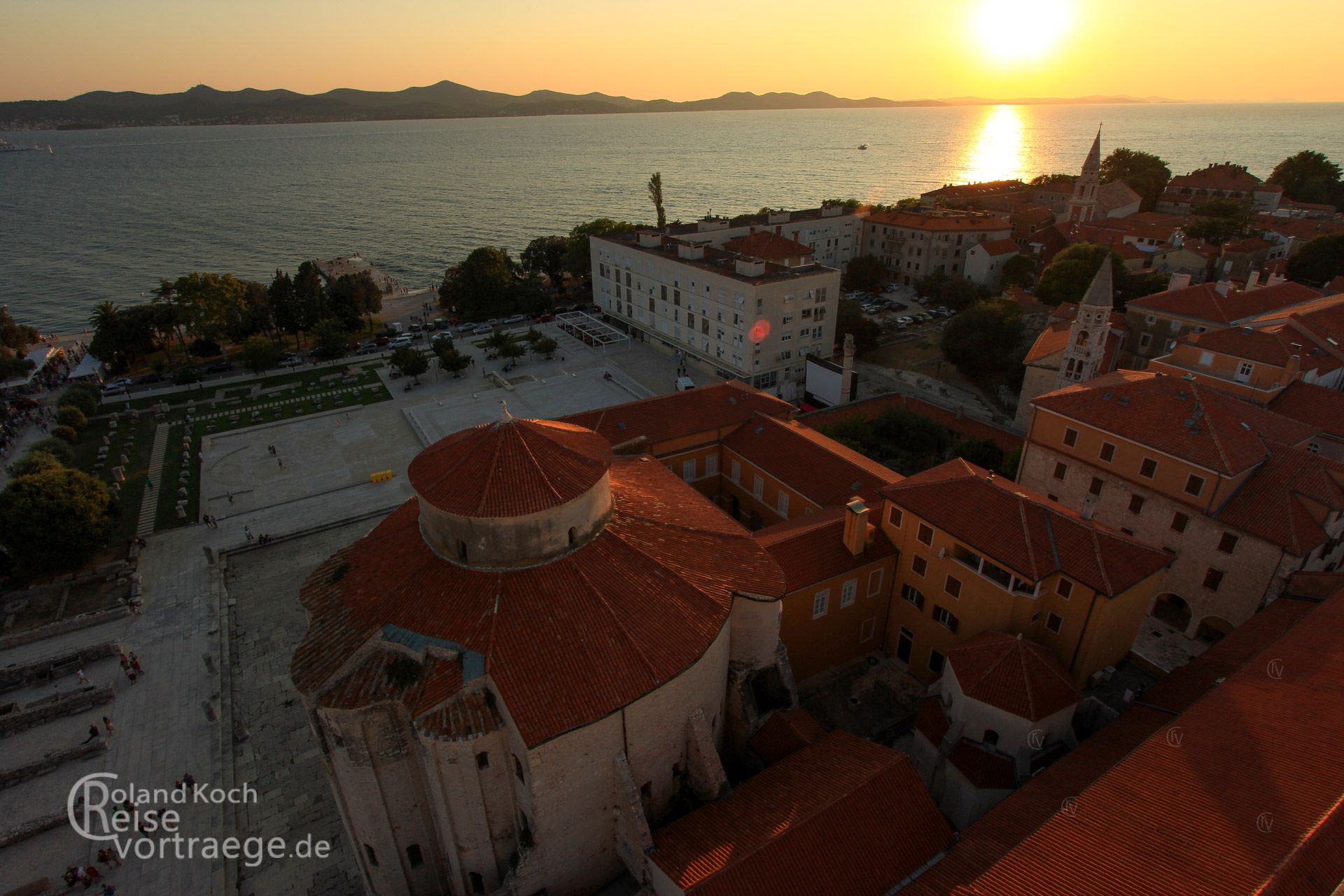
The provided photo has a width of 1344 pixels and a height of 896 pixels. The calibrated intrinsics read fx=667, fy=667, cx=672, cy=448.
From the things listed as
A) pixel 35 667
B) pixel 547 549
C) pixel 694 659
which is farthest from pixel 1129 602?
pixel 35 667

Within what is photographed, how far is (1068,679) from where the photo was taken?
2175cm

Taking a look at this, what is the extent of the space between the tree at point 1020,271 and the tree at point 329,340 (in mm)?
74856

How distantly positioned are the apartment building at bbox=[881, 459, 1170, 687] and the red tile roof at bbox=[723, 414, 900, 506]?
12.9 ft

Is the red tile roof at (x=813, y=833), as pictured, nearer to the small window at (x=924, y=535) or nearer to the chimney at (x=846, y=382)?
the small window at (x=924, y=535)

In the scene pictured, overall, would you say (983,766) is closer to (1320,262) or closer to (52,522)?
(52,522)

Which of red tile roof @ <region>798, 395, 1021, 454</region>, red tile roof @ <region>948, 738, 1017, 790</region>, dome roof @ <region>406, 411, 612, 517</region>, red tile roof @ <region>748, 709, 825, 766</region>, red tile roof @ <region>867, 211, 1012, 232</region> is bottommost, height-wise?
red tile roof @ <region>798, 395, 1021, 454</region>

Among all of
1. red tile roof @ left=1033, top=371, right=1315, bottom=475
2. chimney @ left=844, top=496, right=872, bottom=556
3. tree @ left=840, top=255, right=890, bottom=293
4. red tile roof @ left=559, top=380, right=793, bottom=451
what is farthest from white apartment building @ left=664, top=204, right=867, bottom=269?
chimney @ left=844, top=496, right=872, bottom=556

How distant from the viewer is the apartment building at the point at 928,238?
87625 mm

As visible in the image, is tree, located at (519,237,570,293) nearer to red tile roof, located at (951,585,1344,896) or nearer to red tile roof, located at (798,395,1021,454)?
red tile roof, located at (798,395,1021,454)

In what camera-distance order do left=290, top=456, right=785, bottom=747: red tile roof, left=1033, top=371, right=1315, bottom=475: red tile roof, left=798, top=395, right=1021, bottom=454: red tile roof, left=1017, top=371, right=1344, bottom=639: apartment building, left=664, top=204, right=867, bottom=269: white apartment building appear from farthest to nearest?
left=664, top=204, right=867, bottom=269: white apartment building, left=798, top=395, right=1021, bottom=454: red tile roof, left=1033, top=371, right=1315, bottom=475: red tile roof, left=1017, top=371, right=1344, bottom=639: apartment building, left=290, top=456, right=785, bottom=747: red tile roof

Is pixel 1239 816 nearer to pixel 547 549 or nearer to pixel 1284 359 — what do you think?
pixel 547 549

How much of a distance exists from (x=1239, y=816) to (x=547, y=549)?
56.1 ft

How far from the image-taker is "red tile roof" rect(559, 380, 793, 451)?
36188mm

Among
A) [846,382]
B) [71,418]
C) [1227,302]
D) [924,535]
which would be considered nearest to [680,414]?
[924,535]
